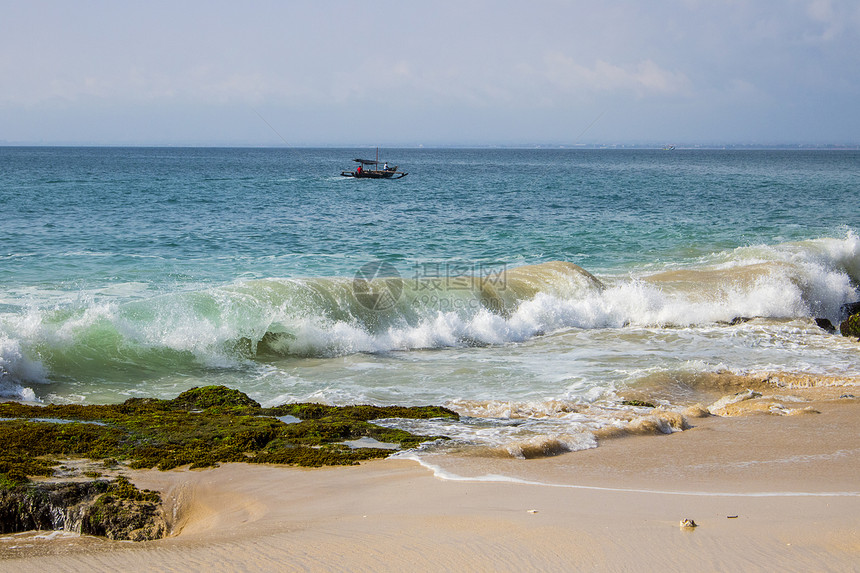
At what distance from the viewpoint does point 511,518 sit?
4.71 metres

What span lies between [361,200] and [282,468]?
39006 mm

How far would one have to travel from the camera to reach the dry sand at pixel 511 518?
412cm

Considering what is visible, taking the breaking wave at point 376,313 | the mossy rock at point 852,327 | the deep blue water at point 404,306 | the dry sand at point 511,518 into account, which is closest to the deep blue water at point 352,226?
the deep blue water at point 404,306

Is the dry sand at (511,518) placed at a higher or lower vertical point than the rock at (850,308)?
higher

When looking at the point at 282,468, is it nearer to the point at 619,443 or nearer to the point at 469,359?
the point at 619,443

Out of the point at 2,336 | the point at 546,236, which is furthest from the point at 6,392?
the point at 546,236

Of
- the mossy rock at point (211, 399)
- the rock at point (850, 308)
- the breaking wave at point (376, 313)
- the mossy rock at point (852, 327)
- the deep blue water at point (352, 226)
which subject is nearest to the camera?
the mossy rock at point (211, 399)

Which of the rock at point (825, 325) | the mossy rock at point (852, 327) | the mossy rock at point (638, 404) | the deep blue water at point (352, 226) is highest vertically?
the deep blue water at point (352, 226)

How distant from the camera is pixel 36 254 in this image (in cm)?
2055

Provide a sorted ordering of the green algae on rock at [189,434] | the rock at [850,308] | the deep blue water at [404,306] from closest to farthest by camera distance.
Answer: the green algae on rock at [189,434] → the deep blue water at [404,306] → the rock at [850,308]

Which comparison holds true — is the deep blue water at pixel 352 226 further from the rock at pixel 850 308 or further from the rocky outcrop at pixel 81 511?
the rocky outcrop at pixel 81 511

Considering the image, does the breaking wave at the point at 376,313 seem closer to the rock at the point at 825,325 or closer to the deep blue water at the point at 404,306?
the deep blue water at the point at 404,306

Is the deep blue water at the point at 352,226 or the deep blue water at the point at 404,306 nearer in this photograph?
the deep blue water at the point at 404,306

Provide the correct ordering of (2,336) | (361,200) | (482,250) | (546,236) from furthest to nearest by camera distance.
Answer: (361,200) → (546,236) → (482,250) → (2,336)
